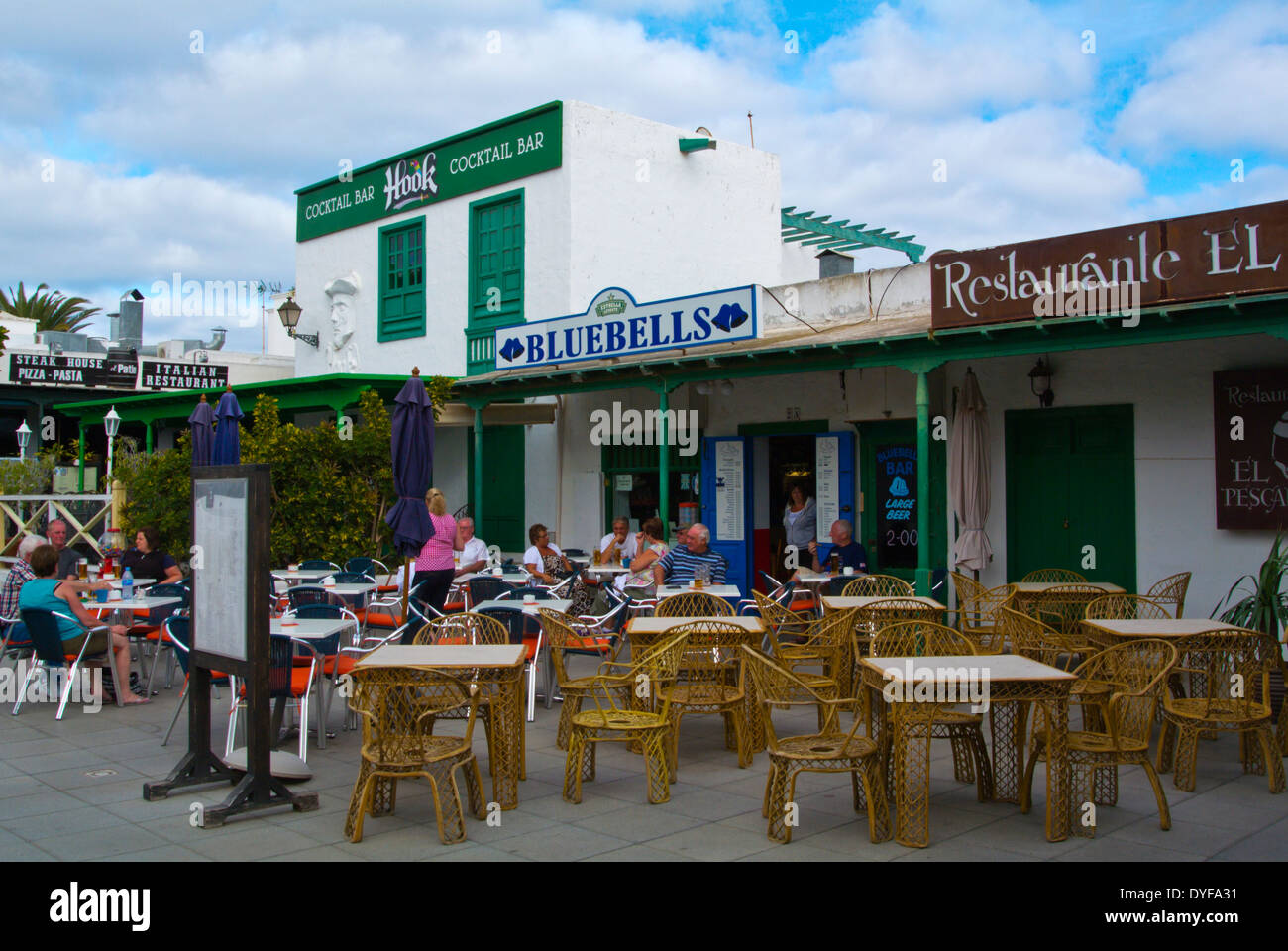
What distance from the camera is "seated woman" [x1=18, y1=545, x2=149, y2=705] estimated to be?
306 inches

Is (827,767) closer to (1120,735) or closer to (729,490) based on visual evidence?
(1120,735)

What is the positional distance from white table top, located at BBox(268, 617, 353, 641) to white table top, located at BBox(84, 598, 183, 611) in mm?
1759

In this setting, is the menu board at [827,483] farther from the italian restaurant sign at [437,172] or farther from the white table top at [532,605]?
the italian restaurant sign at [437,172]

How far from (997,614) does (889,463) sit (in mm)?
4327

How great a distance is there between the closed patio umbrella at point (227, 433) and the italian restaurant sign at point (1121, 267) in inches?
301

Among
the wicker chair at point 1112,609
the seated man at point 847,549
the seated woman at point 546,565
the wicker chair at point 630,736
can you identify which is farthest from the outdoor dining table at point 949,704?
the seated man at point 847,549

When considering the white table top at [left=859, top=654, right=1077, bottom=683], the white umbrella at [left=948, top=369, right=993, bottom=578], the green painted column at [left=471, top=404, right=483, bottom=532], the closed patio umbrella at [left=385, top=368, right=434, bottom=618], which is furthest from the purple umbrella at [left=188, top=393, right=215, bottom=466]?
the white table top at [left=859, top=654, right=1077, bottom=683]

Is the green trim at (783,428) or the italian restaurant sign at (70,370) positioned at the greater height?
the italian restaurant sign at (70,370)

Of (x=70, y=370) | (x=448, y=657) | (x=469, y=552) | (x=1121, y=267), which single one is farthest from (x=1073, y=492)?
(x=70, y=370)

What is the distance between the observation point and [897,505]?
1205 cm

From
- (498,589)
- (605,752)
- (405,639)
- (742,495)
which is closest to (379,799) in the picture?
(605,752)

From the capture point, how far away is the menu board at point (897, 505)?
39.1 feet

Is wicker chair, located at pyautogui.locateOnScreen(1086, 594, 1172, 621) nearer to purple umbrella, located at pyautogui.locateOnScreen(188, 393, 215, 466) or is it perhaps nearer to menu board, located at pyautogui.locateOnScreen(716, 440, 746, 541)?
menu board, located at pyautogui.locateOnScreen(716, 440, 746, 541)

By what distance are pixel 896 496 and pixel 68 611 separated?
826 centimetres
